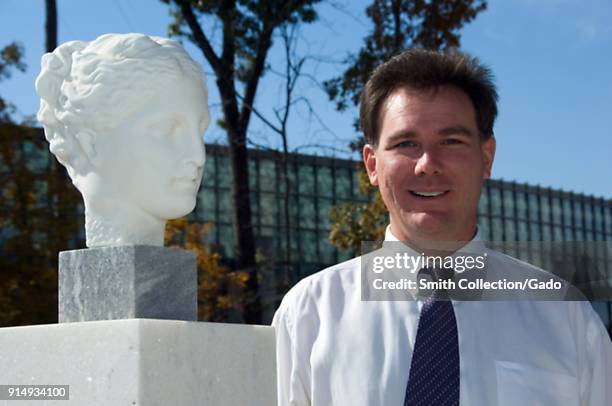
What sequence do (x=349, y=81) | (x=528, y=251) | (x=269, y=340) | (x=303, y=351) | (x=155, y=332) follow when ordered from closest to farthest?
(x=155, y=332)
(x=269, y=340)
(x=303, y=351)
(x=528, y=251)
(x=349, y=81)

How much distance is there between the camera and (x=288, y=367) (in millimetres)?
2832

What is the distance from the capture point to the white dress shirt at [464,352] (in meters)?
2.70

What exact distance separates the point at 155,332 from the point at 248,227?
8.54 metres

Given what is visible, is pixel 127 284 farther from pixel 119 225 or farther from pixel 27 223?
pixel 27 223

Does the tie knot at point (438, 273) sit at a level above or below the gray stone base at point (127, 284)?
above

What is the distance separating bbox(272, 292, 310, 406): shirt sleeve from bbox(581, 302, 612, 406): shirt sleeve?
0.94 m

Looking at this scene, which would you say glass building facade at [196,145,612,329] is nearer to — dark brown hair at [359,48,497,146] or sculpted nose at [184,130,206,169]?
dark brown hair at [359,48,497,146]

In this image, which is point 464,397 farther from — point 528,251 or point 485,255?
point 528,251

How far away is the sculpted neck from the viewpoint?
2.22m

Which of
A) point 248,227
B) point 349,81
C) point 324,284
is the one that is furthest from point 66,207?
point 324,284

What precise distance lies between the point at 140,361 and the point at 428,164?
119 centimetres

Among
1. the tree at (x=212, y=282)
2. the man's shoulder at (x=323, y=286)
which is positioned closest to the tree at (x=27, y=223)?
the tree at (x=212, y=282)

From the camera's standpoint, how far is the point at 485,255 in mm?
2939

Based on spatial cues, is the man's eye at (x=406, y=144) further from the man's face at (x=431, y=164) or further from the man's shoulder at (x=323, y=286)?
the man's shoulder at (x=323, y=286)
